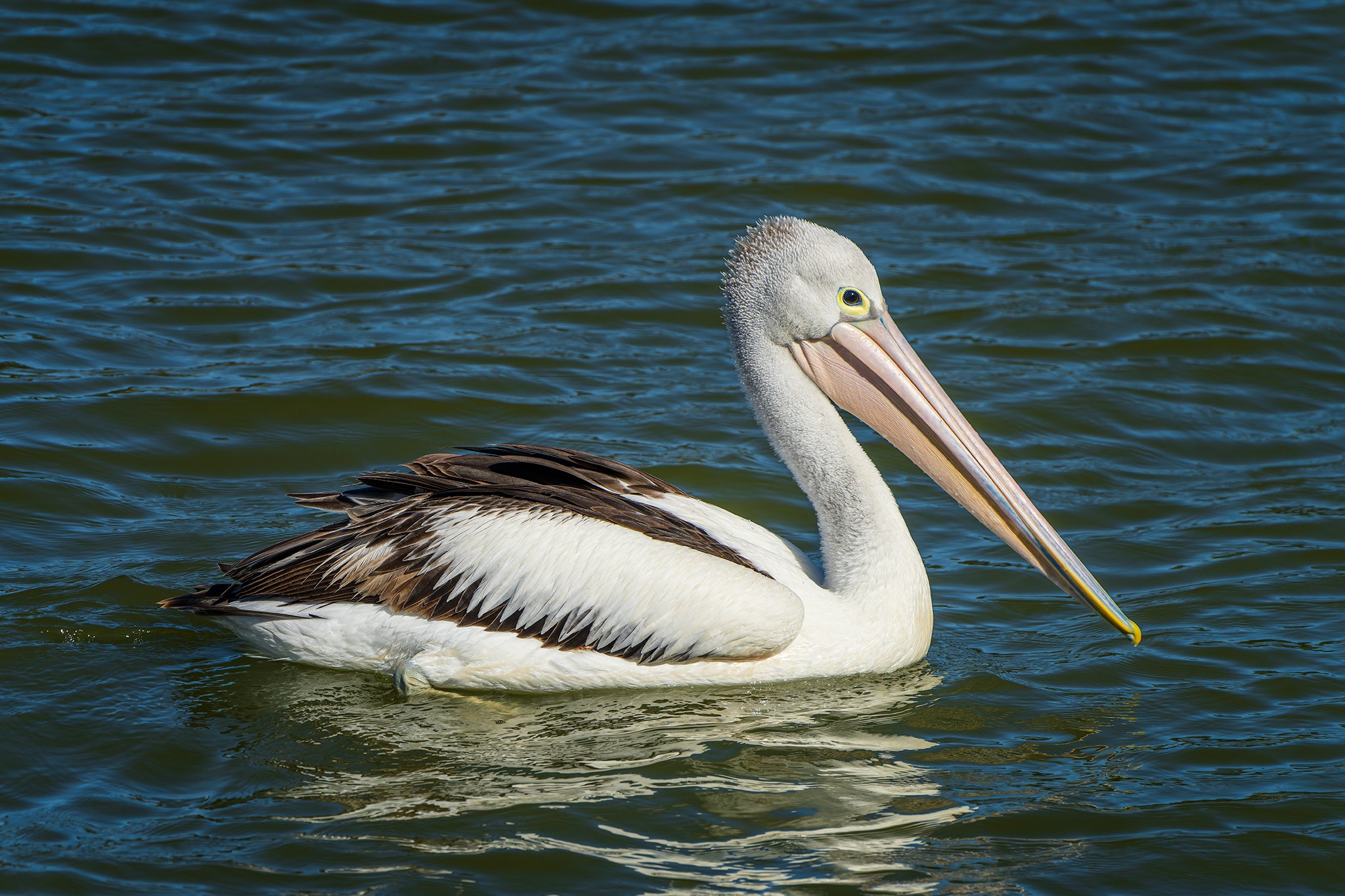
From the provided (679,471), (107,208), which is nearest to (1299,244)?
(679,471)

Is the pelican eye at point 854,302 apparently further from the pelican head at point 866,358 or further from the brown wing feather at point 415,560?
the brown wing feather at point 415,560

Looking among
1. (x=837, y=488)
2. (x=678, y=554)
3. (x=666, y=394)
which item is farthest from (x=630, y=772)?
(x=666, y=394)

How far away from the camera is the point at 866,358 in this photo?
466cm

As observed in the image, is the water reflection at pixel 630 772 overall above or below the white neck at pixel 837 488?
below

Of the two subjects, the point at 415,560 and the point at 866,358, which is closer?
the point at 415,560

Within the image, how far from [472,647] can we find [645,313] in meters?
3.60

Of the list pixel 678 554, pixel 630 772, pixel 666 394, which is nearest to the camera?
pixel 630 772

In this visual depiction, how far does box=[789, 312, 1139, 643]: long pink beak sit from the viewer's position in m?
4.56

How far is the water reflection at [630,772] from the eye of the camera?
3.63 meters

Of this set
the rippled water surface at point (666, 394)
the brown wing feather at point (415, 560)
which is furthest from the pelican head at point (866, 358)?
the brown wing feather at point (415, 560)

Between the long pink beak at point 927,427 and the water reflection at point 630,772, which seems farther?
the long pink beak at point 927,427

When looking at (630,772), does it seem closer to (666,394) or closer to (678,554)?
(678,554)

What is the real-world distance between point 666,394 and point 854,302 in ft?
7.64

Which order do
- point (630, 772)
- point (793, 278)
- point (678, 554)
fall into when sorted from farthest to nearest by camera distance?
point (793, 278) → point (678, 554) → point (630, 772)
